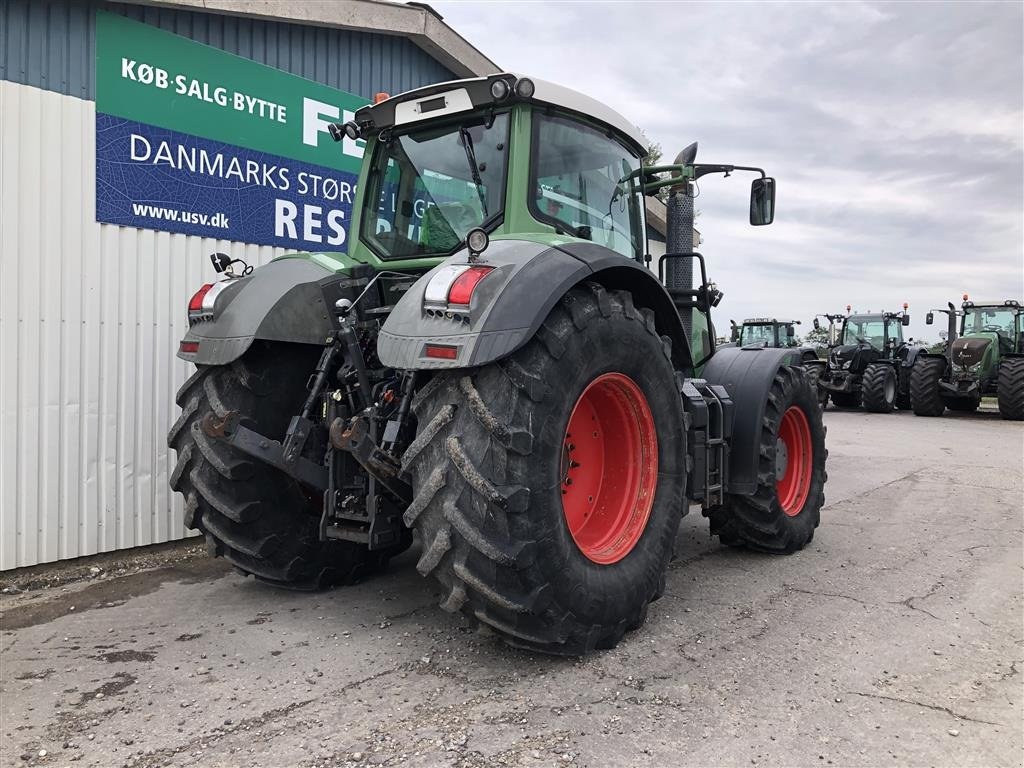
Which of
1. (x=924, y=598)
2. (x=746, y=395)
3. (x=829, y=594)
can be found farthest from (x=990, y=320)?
(x=829, y=594)

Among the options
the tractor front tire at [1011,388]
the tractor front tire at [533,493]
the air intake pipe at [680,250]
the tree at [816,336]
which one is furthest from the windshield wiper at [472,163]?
the tree at [816,336]

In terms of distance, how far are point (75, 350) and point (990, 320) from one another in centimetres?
1985

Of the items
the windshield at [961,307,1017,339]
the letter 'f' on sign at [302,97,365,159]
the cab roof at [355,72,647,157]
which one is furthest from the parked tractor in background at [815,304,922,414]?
the cab roof at [355,72,647,157]

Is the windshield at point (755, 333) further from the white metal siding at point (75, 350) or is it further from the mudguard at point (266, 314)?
the mudguard at point (266, 314)

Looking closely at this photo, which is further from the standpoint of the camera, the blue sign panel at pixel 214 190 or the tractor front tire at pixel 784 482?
the blue sign panel at pixel 214 190

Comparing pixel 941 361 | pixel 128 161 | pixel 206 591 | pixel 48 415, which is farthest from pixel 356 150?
pixel 941 361

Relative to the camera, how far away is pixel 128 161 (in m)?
5.23

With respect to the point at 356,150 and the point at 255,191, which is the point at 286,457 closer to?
the point at 255,191

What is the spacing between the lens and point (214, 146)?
5.75 meters

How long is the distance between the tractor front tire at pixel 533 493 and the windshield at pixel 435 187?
34.2 inches

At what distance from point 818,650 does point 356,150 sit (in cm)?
560

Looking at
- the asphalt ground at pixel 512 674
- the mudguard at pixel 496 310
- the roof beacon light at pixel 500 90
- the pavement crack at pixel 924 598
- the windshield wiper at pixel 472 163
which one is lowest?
the asphalt ground at pixel 512 674

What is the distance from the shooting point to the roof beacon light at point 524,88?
141 inches

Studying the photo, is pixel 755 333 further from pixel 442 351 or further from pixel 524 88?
pixel 442 351
